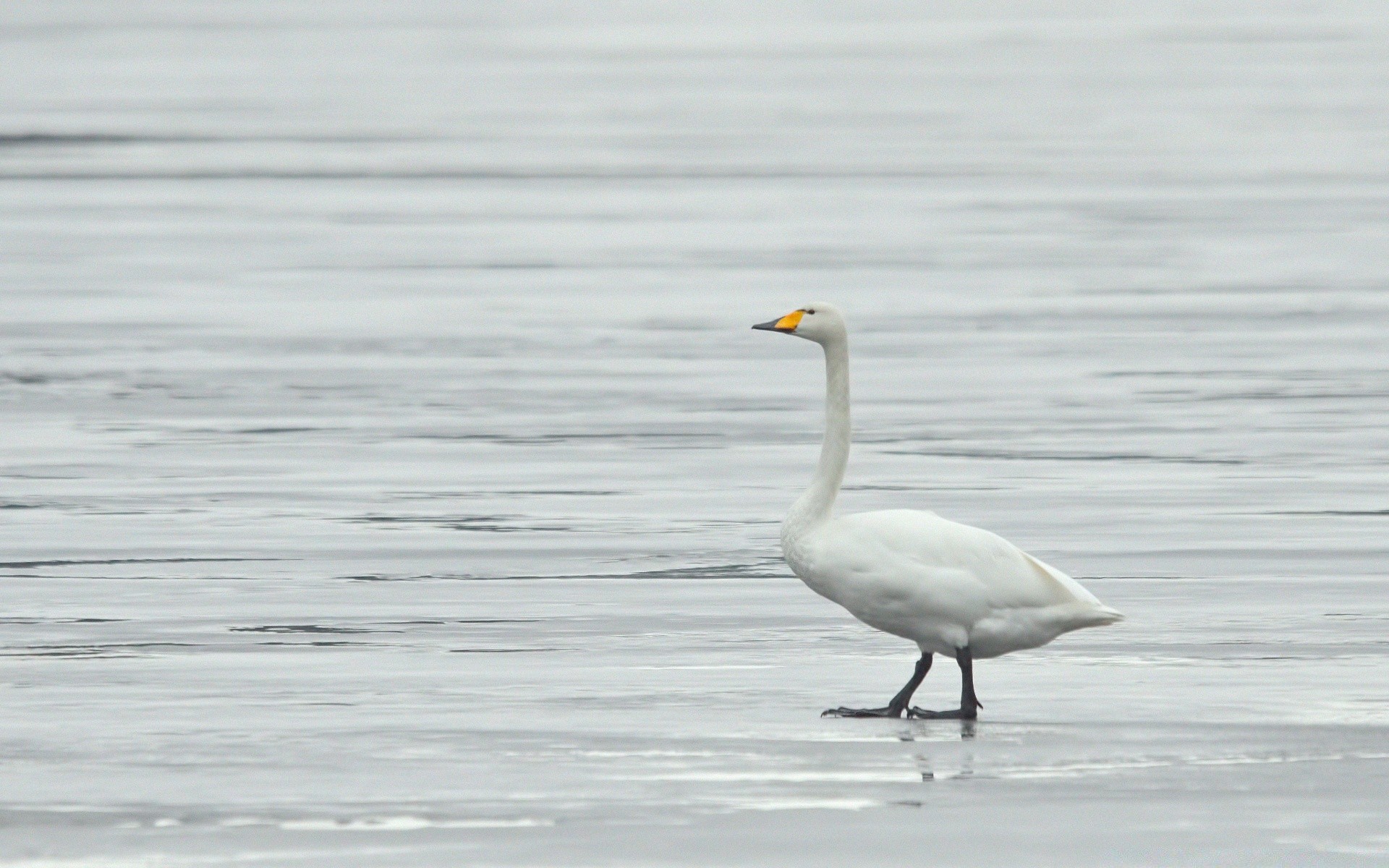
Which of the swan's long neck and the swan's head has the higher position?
the swan's head

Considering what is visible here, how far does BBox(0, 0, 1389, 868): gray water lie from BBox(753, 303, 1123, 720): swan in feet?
0.91

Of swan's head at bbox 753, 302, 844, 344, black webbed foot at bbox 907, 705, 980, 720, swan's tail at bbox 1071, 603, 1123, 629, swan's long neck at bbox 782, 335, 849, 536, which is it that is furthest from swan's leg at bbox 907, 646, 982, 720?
swan's head at bbox 753, 302, 844, 344

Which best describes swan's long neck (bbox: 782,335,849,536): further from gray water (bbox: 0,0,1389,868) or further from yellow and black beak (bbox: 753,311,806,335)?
gray water (bbox: 0,0,1389,868)

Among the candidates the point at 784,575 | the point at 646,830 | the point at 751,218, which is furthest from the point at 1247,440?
the point at 751,218

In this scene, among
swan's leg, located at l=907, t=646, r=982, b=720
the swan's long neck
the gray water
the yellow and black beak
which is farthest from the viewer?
the yellow and black beak

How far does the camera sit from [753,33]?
6556 cm

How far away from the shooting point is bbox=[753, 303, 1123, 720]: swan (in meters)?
9.52

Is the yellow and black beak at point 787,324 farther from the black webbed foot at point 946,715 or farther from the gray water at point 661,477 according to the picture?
the black webbed foot at point 946,715

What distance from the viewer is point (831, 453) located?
1023 centimetres

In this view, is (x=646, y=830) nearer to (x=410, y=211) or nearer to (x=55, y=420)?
(x=55, y=420)

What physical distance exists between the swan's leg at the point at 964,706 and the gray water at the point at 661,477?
0.07 m

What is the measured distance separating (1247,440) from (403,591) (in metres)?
6.18

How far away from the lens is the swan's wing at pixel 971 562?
9523 mm

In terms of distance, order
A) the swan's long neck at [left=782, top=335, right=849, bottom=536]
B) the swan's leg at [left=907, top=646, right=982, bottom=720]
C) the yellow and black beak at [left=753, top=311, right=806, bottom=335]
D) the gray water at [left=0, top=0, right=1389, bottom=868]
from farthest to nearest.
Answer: the yellow and black beak at [left=753, top=311, right=806, bottom=335]
the swan's long neck at [left=782, top=335, right=849, bottom=536]
the swan's leg at [left=907, top=646, right=982, bottom=720]
the gray water at [left=0, top=0, right=1389, bottom=868]
